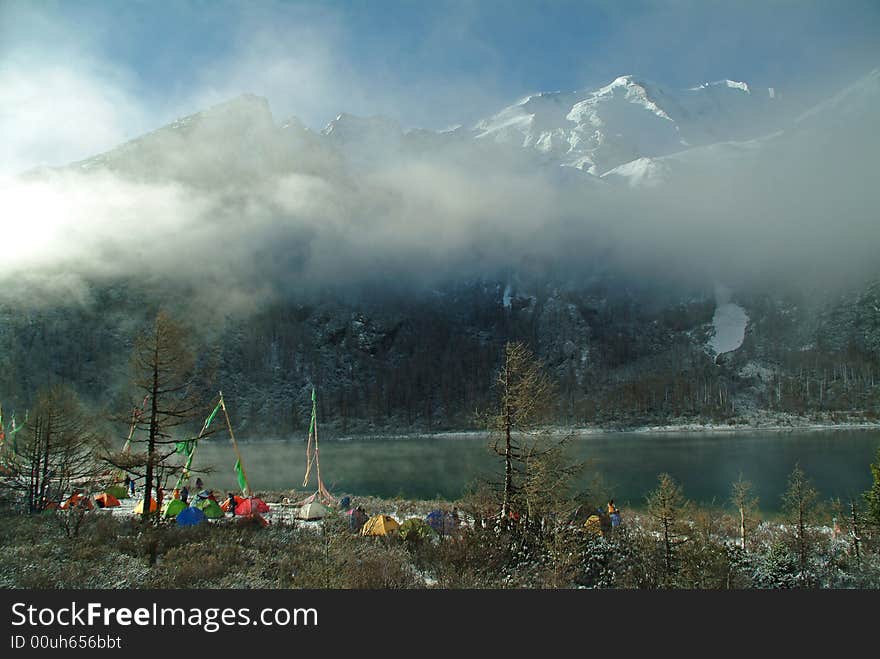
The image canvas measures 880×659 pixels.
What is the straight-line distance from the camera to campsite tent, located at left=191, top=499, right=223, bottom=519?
937 inches

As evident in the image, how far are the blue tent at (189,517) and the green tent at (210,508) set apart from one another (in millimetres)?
2358

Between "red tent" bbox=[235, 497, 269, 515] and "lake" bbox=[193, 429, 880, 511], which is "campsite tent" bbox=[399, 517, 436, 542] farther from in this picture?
"red tent" bbox=[235, 497, 269, 515]

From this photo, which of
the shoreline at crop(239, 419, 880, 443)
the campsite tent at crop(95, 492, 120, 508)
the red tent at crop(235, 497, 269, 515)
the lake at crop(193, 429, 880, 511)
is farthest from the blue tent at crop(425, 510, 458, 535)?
the shoreline at crop(239, 419, 880, 443)

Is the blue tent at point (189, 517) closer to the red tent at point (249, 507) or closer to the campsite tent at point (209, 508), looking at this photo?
the campsite tent at point (209, 508)

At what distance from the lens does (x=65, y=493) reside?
86.8 feet

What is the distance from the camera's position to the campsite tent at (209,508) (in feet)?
78.1

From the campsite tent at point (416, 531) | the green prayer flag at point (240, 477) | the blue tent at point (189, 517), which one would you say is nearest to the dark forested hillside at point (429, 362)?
the green prayer flag at point (240, 477)

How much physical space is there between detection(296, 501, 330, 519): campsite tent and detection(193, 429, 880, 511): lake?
10.8 meters

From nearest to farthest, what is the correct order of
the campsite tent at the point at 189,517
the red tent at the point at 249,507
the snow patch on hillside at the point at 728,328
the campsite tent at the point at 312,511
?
the campsite tent at the point at 189,517 < the red tent at the point at 249,507 < the campsite tent at the point at 312,511 < the snow patch on hillside at the point at 728,328

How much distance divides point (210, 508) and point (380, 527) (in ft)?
29.1

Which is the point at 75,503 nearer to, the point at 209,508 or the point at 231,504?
the point at 209,508

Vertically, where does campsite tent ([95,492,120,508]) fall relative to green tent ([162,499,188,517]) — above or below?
below

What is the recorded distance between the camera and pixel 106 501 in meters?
28.0

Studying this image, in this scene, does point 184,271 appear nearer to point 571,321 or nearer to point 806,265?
point 571,321
